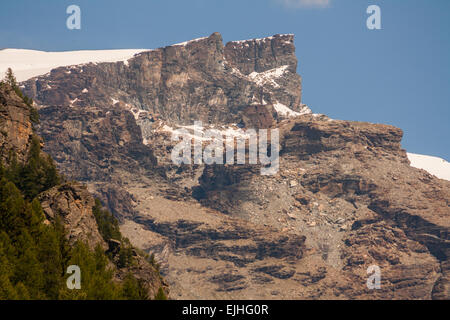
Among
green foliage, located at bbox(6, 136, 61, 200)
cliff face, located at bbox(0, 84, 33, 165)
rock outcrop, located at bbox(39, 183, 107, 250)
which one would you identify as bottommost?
rock outcrop, located at bbox(39, 183, 107, 250)

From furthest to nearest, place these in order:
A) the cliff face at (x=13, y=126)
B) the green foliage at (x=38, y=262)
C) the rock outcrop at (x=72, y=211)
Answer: the cliff face at (x=13, y=126) → the rock outcrop at (x=72, y=211) → the green foliage at (x=38, y=262)

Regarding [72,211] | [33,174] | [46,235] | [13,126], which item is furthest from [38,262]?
[13,126]

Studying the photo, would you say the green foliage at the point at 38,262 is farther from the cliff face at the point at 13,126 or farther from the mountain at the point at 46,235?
the cliff face at the point at 13,126

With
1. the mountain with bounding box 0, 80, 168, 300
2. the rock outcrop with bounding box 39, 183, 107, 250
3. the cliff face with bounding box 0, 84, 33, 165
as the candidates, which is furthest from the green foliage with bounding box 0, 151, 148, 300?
the cliff face with bounding box 0, 84, 33, 165

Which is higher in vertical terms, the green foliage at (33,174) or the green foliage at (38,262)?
the green foliage at (33,174)

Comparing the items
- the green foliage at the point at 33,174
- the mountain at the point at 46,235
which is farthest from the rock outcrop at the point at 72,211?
the green foliage at the point at 33,174

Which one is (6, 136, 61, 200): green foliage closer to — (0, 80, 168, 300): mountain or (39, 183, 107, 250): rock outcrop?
(0, 80, 168, 300): mountain

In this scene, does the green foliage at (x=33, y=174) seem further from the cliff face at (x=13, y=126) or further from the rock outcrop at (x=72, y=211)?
the rock outcrop at (x=72, y=211)

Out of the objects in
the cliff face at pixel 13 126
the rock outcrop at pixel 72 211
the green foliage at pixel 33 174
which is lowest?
the rock outcrop at pixel 72 211

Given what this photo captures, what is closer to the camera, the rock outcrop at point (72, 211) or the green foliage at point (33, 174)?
the rock outcrop at point (72, 211)

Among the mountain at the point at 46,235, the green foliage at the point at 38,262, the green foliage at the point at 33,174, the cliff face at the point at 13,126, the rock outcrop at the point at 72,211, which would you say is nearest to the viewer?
the green foliage at the point at 38,262

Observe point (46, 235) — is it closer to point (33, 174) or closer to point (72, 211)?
point (72, 211)
